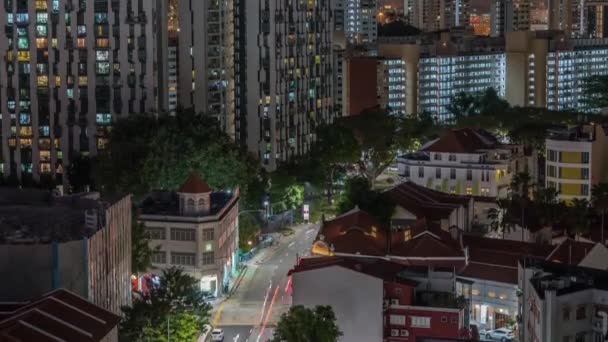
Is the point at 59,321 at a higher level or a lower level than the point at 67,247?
lower

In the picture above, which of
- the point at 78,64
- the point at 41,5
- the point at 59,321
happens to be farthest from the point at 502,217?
the point at 41,5

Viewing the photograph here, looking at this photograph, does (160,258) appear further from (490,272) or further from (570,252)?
(570,252)

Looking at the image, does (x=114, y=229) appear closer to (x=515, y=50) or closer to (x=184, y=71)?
(x=184, y=71)

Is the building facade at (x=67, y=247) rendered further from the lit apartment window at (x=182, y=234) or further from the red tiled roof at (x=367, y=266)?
the lit apartment window at (x=182, y=234)

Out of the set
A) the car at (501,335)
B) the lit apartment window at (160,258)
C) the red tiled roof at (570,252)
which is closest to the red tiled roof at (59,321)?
the car at (501,335)

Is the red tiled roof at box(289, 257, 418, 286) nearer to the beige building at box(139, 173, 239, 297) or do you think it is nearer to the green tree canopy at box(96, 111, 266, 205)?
the beige building at box(139, 173, 239, 297)

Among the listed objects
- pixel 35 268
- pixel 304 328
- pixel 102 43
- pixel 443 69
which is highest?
pixel 102 43
